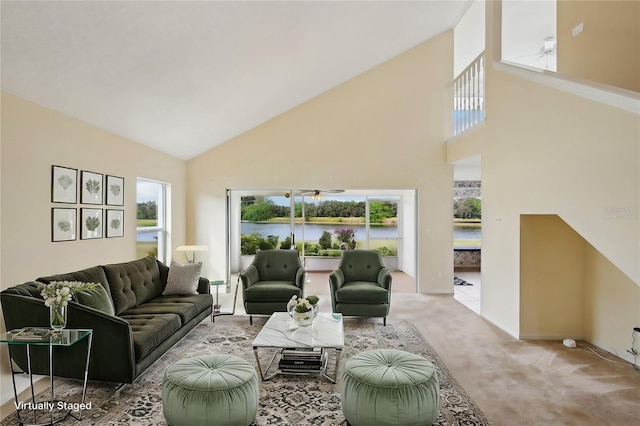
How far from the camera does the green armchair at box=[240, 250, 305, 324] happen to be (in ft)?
16.3

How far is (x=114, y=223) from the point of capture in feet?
15.9

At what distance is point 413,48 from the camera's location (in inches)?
273

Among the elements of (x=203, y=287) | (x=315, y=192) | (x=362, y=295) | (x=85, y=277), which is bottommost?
(x=362, y=295)

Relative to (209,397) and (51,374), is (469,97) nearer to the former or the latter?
(209,397)

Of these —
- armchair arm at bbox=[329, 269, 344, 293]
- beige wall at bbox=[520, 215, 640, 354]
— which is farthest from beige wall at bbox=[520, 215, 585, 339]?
armchair arm at bbox=[329, 269, 344, 293]

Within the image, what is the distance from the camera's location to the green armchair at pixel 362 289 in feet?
16.1

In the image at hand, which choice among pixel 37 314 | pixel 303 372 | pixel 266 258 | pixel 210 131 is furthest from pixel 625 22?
pixel 37 314

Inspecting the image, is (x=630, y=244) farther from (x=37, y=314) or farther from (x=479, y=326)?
(x=37, y=314)

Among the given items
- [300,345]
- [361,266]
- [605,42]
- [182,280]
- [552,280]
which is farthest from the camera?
[361,266]

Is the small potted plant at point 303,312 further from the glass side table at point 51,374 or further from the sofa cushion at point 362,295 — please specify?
the glass side table at point 51,374

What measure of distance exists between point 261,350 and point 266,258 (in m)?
1.87

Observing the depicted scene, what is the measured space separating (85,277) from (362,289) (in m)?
3.18

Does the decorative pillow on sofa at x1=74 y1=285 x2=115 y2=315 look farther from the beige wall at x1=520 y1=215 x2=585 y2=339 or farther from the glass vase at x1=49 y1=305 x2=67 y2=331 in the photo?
the beige wall at x1=520 y1=215 x2=585 y2=339

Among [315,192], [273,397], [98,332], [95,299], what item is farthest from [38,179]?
[315,192]
